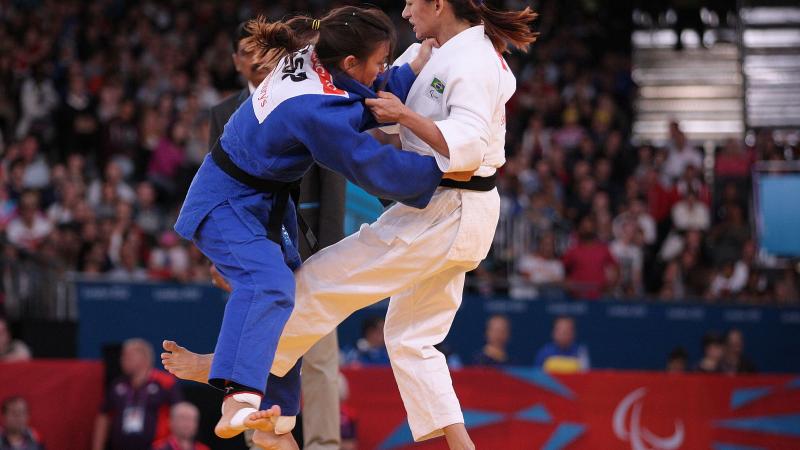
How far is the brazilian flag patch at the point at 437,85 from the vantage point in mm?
4453

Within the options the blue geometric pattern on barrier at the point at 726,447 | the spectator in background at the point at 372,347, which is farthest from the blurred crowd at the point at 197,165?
the blue geometric pattern on barrier at the point at 726,447

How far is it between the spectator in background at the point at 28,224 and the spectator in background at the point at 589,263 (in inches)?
193

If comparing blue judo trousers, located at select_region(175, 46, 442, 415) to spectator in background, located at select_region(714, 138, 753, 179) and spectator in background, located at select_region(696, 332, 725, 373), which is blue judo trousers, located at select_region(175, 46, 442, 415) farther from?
spectator in background, located at select_region(714, 138, 753, 179)

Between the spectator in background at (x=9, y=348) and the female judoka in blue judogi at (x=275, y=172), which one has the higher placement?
the female judoka in blue judogi at (x=275, y=172)

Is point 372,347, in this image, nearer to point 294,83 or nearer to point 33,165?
point 33,165

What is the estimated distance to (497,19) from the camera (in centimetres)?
461

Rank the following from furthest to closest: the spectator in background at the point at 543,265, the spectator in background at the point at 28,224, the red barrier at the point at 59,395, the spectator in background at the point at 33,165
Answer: the spectator in background at the point at 33,165 → the spectator in background at the point at 543,265 → the spectator in background at the point at 28,224 → the red barrier at the point at 59,395

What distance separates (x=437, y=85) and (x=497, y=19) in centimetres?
38

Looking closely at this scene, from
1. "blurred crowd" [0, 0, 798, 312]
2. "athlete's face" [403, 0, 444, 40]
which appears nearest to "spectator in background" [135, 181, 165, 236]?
"blurred crowd" [0, 0, 798, 312]

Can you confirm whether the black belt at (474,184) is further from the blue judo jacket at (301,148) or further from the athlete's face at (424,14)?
the athlete's face at (424,14)

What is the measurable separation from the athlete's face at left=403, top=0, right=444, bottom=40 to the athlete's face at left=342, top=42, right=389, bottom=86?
0.95 ft

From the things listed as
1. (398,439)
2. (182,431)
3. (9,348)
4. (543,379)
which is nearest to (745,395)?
(543,379)

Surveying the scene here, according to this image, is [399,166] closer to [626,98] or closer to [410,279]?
[410,279]

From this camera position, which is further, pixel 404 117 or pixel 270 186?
pixel 270 186
